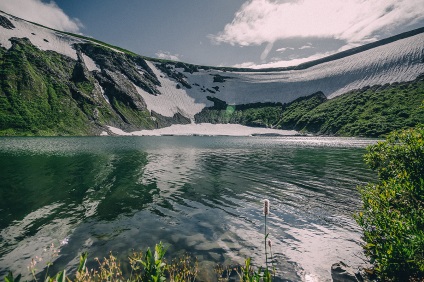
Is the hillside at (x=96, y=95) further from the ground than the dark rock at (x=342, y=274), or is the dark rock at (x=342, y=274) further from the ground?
the hillside at (x=96, y=95)

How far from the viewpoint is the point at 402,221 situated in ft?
25.5

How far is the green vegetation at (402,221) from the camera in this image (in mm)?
7070

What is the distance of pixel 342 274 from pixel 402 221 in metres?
3.15

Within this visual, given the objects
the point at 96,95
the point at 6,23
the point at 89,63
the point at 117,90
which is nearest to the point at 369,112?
the point at 117,90

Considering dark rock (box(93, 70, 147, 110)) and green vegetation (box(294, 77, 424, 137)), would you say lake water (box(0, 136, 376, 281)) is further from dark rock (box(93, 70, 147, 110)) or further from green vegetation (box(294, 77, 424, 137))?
dark rock (box(93, 70, 147, 110))

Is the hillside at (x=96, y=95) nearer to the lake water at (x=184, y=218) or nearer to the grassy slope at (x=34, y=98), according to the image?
the grassy slope at (x=34, y=98)

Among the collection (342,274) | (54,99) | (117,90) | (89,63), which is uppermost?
(89,63)

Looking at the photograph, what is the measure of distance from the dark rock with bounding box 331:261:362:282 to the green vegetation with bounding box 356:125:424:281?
33.4 inches

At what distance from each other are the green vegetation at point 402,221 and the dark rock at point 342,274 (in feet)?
2.78

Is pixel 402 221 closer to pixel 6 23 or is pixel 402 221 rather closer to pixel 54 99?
pixel 54 99

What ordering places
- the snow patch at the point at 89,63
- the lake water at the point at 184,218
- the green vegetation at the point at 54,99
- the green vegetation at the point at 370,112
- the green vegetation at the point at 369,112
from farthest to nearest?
the snow patch at the point at 89,63 < the green vegetation at the point at 369,112 < the green vegetation at the point at 370,112 < the green vegetation at the point at 54,99 < the lake water at the point at 184,218

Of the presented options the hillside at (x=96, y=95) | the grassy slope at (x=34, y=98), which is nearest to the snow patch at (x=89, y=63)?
the hillside at (x=96, y=95)

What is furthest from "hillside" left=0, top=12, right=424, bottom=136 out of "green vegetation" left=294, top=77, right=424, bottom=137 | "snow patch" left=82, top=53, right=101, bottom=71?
"snow patch" left=82, top=53, right=101, bottom=71

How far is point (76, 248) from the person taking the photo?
450 inches
